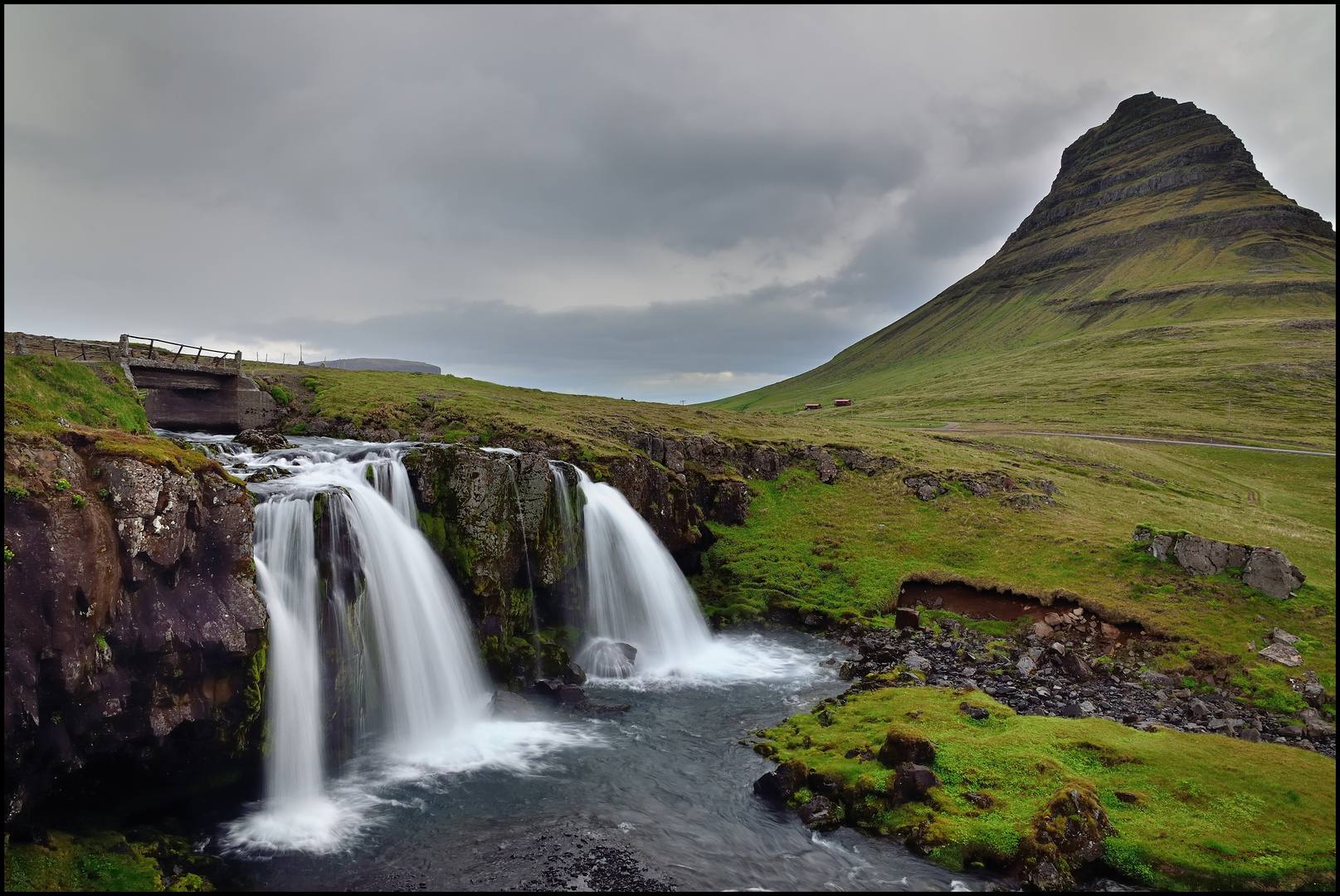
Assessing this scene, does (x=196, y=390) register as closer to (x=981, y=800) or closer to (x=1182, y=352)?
(x=981, y=800)

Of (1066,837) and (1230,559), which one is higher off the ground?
(1230,559)

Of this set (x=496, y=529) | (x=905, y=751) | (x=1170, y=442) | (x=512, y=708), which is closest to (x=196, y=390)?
(x=496, y=529)

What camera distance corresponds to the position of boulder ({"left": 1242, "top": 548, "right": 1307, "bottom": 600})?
95.8ft

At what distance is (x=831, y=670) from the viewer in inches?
1102

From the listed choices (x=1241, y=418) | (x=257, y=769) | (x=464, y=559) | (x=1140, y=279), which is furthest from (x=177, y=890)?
(x=1140, y=279)

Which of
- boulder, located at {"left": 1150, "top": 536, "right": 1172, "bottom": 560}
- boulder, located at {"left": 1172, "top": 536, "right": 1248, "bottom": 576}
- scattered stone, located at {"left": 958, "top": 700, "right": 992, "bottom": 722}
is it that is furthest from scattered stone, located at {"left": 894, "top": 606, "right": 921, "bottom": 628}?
boulder, located at {"left": 1172, "top": 536, "right": 1248, "bottom": 576}

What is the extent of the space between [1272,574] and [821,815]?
27627 mm

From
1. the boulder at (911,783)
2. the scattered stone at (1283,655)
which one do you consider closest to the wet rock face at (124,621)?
the boulder at (911,783)

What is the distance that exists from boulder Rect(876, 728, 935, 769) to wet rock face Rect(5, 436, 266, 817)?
57.3ft

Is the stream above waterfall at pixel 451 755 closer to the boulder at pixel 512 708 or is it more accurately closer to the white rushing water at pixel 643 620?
the boulder at pixel 512 708

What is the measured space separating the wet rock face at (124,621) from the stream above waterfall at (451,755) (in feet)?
6.71

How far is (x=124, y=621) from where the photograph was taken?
14570mm

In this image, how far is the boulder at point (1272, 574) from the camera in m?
29.2

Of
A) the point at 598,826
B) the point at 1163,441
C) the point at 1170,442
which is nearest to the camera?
the point at 598,826
